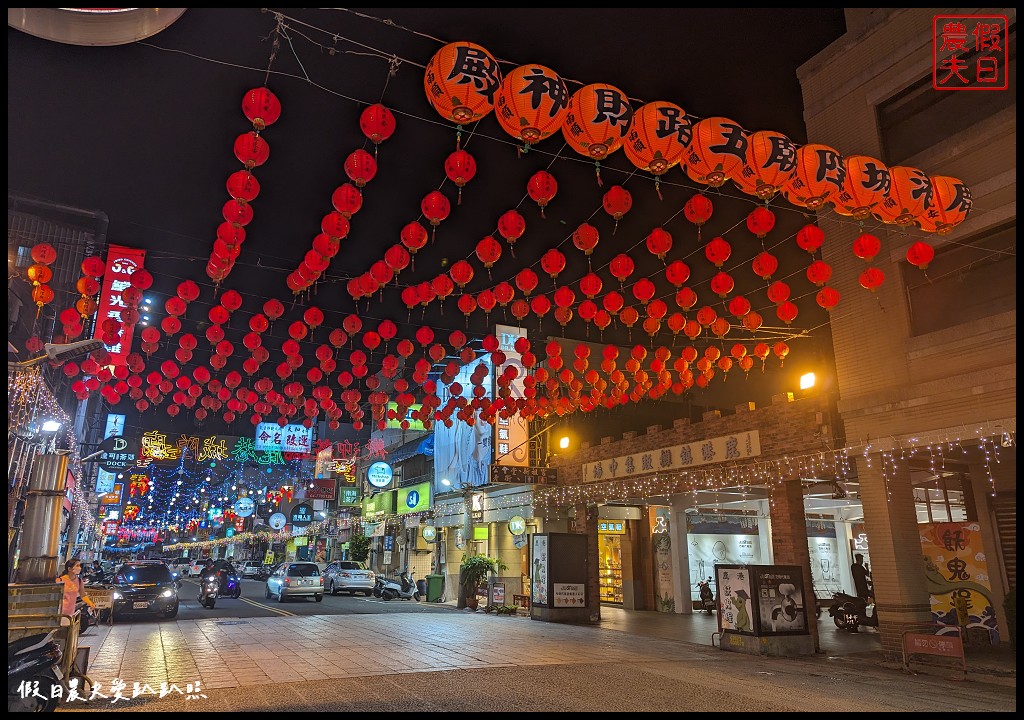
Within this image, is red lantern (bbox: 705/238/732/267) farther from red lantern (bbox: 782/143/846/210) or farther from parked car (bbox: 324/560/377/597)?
parked car (bbox: 324/560/377/597)

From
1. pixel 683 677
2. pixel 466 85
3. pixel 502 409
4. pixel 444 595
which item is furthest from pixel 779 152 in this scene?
pixel 444 595

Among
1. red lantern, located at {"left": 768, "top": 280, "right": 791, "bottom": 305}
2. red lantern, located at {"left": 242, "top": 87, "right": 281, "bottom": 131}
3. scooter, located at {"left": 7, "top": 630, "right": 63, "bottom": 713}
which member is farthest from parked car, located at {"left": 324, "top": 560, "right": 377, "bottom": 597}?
red lantern, located at {"left": 242, "top": 87, "right": 281, "bottom": 131}

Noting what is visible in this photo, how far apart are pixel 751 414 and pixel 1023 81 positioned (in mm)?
8499

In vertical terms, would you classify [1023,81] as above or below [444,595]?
above

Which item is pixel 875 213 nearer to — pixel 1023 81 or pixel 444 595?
pixel 1023 81

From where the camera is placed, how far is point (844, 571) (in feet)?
82.6

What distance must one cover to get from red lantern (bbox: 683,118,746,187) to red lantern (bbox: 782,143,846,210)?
1000mm

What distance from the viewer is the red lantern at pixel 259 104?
765 cm

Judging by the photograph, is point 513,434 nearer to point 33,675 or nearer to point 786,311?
point 786,311

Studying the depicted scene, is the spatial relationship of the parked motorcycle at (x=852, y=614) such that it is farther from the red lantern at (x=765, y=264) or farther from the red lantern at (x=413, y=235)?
the red lantern at (x=413, y=235)

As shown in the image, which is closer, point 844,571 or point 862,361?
point 862,361

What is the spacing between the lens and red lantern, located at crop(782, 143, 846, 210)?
8344 mm

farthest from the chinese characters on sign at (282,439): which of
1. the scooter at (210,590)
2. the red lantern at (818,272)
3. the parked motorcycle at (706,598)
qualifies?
the red lantern at (818,272)

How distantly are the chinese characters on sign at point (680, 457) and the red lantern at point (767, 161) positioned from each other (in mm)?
8737
